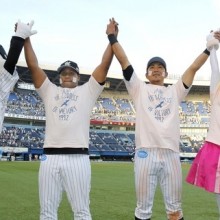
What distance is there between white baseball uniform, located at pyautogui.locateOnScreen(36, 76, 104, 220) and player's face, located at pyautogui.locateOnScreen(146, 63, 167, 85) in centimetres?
73

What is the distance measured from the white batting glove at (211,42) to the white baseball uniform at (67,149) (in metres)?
1.46

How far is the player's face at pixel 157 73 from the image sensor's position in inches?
194

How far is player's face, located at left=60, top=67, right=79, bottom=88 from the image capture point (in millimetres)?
4707

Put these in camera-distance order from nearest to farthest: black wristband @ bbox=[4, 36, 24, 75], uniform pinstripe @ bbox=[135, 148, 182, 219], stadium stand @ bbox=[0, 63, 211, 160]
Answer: black wristband @ bbox=[4, 36, 24, 75], uniform pinstripe @ bbox=[135, 148, 182, 219], stadium stand @ bbox=[0, 63, 211, 160]

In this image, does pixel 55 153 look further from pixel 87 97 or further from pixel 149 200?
pixel 149 200

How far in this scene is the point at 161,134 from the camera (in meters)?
4.58

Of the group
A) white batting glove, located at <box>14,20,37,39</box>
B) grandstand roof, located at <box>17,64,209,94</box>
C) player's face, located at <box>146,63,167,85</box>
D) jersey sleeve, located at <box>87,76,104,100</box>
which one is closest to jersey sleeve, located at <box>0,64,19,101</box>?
white batting glove, located at <box>14,20,37,39</box>

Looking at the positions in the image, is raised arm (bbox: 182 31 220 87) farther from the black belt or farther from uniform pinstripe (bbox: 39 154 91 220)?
uniform pinstripe (bbox: 39 154 91 220)

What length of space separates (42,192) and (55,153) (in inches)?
17.8

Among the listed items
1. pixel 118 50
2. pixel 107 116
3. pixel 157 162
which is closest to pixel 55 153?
pixel 157 162

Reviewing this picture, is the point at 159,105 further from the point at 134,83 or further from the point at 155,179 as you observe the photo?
the point at 155,179

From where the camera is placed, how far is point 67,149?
433 centimetres

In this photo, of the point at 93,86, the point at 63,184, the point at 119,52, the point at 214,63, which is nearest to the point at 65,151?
the point at 63,184

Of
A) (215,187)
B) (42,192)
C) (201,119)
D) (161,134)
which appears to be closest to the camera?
(215,187)
